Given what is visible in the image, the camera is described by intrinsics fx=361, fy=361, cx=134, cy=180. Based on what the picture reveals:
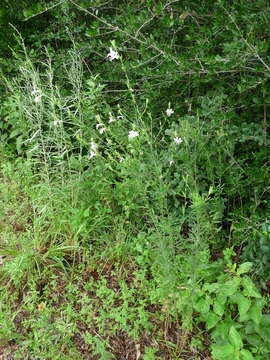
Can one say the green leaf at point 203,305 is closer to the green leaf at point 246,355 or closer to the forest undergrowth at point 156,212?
the forest undergrowth at point 156,212

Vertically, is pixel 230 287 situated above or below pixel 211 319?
above

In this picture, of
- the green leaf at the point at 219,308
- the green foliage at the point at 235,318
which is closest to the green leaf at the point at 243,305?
the green foliage at the point at 235,318

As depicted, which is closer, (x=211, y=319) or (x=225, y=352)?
(x=225, y=352)

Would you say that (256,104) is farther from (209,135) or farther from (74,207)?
(74,207)

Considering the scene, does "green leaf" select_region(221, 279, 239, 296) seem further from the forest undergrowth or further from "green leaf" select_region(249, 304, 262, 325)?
"green leaf" select_region(249, 304, 262, 325)

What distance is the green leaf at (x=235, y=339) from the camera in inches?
69.0

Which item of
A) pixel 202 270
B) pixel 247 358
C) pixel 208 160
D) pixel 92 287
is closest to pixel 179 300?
pixel 202 270

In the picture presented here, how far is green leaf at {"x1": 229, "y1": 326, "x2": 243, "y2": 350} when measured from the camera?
1.75m

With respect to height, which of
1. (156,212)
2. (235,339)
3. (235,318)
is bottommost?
(235,318)

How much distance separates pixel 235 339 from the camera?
1766mm

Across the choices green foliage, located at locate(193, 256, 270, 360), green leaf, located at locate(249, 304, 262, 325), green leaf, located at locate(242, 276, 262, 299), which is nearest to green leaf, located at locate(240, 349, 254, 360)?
green foliage, located at locate(193, 256, 270, 360)

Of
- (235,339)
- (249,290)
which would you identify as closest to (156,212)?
(249,290)

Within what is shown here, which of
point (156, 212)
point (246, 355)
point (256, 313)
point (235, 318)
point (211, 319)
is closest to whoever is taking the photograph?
point (246, 355)

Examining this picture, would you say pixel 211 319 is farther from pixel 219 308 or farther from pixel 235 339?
pixel 235 339
